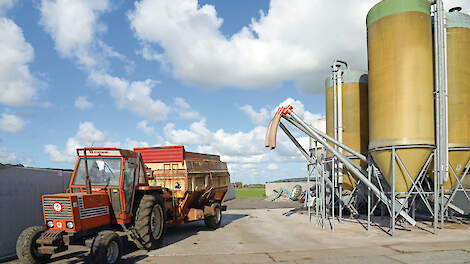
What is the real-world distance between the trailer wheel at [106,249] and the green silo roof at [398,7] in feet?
43.7

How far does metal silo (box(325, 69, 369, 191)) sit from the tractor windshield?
12294 mm

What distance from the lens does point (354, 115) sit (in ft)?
60.7

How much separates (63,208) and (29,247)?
1.14m

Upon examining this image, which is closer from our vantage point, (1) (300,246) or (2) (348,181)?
(1) (300,246)

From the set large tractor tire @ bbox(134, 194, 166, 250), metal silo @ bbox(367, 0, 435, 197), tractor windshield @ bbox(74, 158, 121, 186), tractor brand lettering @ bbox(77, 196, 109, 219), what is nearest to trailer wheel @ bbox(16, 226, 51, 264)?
tractor brand lettering @ bbox(77, 196, 109, 219)

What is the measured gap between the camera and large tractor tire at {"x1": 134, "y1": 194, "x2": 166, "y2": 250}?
10180 mm

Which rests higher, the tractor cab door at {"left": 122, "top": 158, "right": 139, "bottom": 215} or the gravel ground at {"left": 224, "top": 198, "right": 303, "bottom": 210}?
the tractor cab door at {"left": 122, "top": 158, "right": 139, "bottom": 215}

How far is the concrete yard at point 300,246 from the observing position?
32.9 feet

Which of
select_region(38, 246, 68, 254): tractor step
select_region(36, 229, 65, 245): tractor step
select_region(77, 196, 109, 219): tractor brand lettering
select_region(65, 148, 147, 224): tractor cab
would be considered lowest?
select_region(38, 246, 68, 254): tractor step

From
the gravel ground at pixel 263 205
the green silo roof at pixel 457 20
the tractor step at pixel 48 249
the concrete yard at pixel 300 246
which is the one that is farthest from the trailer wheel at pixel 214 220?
the green silo roof at pixel 457 20

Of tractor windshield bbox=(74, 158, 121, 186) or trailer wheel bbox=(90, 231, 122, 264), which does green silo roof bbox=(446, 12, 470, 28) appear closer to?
tractor windshield bbox=(74, 158, 121, 186)

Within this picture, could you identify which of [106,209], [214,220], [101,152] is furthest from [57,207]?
[214,220]

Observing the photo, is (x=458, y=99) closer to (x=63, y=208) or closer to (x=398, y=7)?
(x=398, y=7)

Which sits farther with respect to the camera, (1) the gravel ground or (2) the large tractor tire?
(1) the gravel ground
